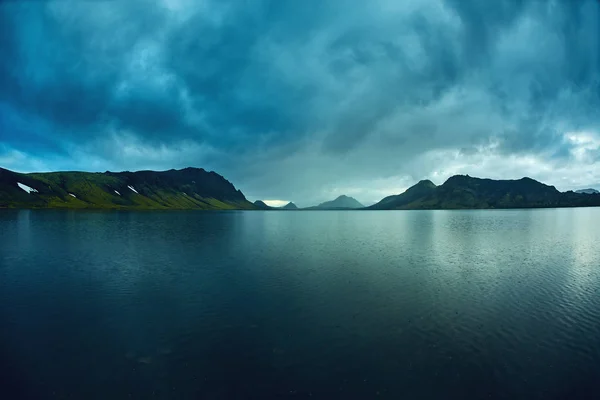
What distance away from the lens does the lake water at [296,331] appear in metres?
18.4

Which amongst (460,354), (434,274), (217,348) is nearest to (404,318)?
(460,354)

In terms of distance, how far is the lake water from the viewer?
1838 cm

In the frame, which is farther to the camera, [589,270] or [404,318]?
[589,270]

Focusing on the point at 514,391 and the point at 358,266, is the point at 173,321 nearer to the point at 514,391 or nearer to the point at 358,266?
the point at 514,391

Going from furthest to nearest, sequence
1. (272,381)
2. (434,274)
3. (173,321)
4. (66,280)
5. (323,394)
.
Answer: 1. (434,274)
2. (66,280)
3. (173,321)
4. (272,381)
5. (323,394)

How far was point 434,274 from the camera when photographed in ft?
157

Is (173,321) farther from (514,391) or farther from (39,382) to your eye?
(514,391)

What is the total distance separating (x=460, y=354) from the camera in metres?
22.3

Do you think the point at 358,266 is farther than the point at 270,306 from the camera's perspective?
Yes

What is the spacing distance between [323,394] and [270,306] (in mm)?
15739

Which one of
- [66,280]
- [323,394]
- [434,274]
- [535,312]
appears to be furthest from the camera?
[434,274]

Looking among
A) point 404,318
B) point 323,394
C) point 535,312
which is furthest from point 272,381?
point 535,312

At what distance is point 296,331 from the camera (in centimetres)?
2609

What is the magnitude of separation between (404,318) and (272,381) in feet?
53.4
